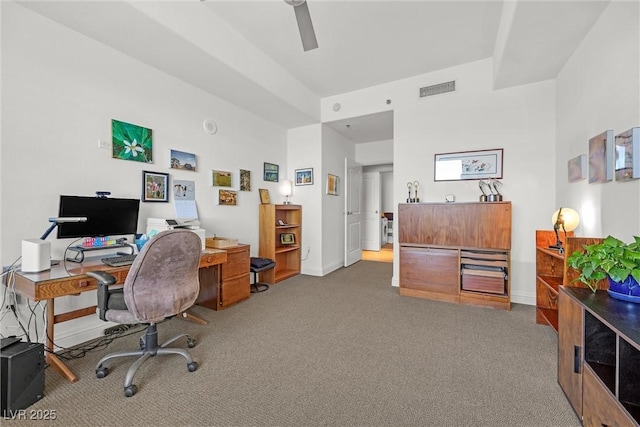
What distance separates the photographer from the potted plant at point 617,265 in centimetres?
128

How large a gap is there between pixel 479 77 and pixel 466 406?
373 cm

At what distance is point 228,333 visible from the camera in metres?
2.50

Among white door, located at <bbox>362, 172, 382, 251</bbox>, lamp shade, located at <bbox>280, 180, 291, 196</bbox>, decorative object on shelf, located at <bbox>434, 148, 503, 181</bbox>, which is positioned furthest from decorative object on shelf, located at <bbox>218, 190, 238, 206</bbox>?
white door, located at <bbox>362, 172, 382, 251</bbox>

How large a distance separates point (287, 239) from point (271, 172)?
3.95ft

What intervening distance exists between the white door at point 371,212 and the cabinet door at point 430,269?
368 cm

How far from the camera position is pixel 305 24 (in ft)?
6.84

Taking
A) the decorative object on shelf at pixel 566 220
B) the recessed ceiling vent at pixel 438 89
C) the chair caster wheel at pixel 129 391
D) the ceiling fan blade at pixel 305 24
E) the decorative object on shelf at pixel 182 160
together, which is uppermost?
the recessed ceiling vent at pixel 438 89

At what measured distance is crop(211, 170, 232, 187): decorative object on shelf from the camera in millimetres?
3555

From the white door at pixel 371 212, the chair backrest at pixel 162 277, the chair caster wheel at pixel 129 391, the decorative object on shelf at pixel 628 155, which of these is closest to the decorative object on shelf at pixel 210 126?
the chair backrest at pixel 162 277

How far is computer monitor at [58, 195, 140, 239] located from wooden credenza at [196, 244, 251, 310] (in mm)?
1003

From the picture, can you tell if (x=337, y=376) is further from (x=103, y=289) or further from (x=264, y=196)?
(x=264, y=196)

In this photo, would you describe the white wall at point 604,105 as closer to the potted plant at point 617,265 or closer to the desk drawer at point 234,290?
the potted plant at point 617,265

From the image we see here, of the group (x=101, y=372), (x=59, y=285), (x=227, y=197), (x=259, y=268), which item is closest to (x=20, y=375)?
(x=101, y=372)

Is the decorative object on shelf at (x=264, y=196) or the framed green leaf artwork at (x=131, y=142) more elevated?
the framed green leaf artwork at (x=131, y=142)
